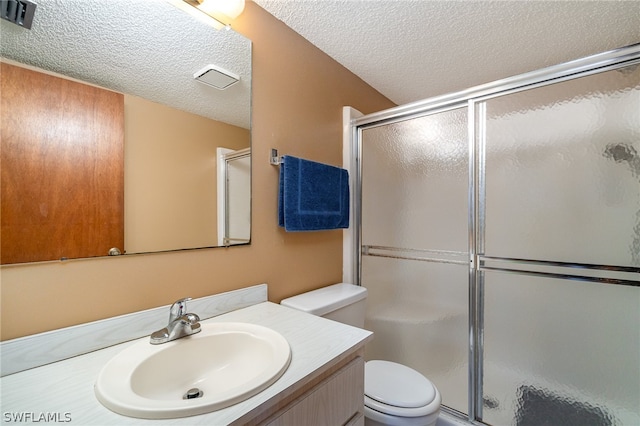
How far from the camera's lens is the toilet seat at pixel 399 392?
113cm

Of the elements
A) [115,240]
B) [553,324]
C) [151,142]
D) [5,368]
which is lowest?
[553,324]

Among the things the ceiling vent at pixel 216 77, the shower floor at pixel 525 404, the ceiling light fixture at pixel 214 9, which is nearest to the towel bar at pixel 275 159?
the ceiling vent at pixel 216 77

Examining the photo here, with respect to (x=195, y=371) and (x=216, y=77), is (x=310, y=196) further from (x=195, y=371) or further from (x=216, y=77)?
(x=195, y=371)

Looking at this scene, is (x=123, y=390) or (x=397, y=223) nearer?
(x=123, y=390)

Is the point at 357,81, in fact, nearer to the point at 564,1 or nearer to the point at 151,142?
the point at 564,1

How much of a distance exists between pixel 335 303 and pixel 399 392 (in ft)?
1.54

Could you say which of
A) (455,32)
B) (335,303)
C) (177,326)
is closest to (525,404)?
(335,303)

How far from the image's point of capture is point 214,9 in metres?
1.03

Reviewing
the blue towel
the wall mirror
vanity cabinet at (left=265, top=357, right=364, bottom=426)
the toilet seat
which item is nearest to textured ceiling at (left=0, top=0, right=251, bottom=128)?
the wall mirror

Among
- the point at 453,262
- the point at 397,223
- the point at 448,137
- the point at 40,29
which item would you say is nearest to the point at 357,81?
the point at 448,137

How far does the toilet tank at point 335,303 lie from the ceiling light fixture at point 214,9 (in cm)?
122

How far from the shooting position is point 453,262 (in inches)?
56.3

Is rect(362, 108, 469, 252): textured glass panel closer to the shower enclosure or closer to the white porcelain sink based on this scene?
the shower enclosure

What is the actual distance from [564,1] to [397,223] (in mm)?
1264
